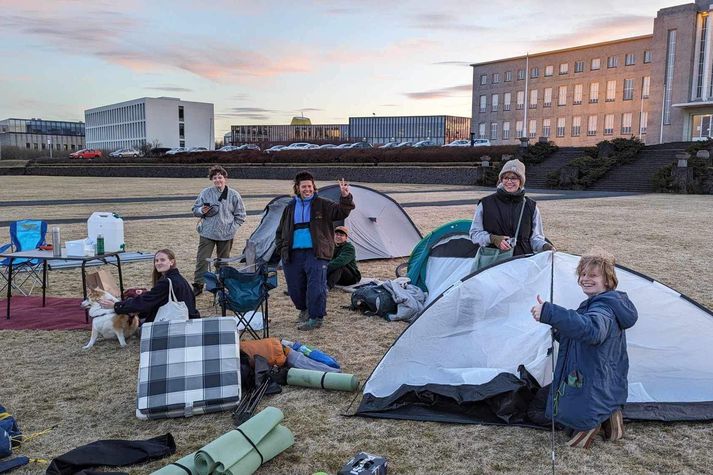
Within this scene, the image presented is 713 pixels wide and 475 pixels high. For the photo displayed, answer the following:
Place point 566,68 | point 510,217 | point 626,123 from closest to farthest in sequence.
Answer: point 510,217 → point 626,123 → point 566,68

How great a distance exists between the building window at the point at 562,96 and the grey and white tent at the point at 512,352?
69.1 m

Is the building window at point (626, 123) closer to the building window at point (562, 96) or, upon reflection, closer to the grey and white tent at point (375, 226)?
the building window at point (562, 96)

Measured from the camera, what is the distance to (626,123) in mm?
63344

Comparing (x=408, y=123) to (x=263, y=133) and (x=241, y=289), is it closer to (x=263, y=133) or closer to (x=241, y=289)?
(x=263, y=133)

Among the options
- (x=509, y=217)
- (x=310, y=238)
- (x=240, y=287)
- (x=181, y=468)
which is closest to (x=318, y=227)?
(x=310, y=238)

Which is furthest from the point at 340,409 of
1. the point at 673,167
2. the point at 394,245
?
the point at 673,167

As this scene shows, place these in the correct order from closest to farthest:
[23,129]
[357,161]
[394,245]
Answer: [394,245] → [357,161] → [23,129]

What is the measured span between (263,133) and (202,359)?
156796mm

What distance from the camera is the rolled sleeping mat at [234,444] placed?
11.6ft

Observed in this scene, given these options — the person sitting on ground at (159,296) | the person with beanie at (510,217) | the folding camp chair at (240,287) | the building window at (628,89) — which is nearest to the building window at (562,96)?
the building window at (628,89)

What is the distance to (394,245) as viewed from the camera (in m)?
11.3

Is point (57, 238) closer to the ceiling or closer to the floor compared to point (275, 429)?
closer to the ceiling

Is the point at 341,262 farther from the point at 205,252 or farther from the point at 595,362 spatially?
the point at 595,362

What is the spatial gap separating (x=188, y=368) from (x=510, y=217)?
10.4 feet
